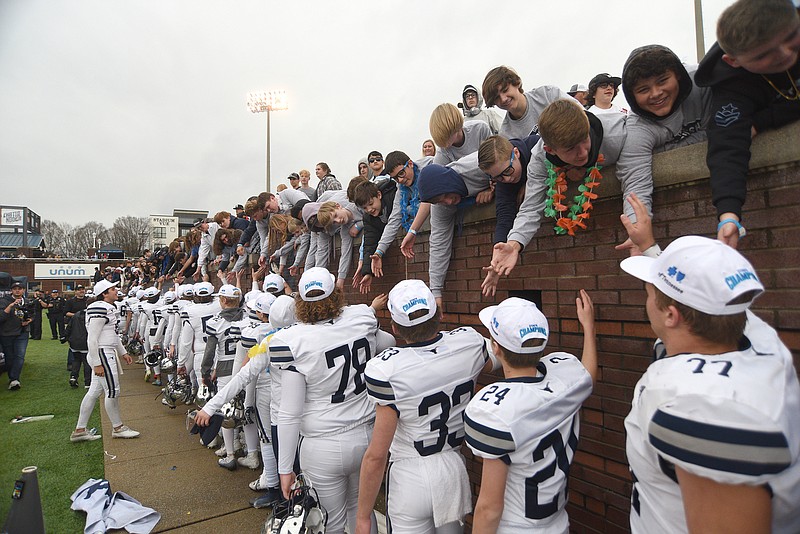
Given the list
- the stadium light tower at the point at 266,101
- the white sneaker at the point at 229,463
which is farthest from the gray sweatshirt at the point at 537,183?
the stadium light tower at the point at 266,101

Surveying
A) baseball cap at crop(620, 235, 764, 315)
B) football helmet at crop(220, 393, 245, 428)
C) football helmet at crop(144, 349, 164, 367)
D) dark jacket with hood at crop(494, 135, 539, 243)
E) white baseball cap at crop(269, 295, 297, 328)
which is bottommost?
football helmet at crop(144, 349, 164, 367)

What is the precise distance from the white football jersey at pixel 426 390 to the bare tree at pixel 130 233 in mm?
73480

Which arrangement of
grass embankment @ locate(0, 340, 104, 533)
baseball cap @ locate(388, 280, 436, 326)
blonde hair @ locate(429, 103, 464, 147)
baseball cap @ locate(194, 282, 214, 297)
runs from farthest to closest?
baseball cap @ locate(194, 282, 214, 297), grass embankment @ locate(0, 340, 104, 533), blonde hair @ locate(429, 103, 464, 147), baseball cap @ locate(388, 280, 436, 326)

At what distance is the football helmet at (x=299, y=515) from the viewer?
10.1 feet

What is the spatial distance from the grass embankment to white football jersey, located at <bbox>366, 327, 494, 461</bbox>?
2.46 m

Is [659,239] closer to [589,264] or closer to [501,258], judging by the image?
[589,264]

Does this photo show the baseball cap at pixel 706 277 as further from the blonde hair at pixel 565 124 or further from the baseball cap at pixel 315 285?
the baseball cap at pixel 315 285

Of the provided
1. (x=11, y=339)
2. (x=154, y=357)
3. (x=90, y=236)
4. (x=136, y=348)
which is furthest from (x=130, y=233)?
(x=154, y=357)

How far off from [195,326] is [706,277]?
28.4ft

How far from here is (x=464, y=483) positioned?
110 inches

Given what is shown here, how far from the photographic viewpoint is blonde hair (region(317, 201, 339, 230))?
617 cm

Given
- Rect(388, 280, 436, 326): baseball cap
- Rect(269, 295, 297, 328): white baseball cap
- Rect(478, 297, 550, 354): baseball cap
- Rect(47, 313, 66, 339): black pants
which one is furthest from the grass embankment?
Rect(47, 313, 66, 339): black pants

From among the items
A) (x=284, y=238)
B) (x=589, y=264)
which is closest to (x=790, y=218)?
(x=589, y=264)

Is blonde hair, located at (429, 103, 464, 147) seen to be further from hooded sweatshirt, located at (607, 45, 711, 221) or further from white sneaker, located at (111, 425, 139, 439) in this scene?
white sneaker, located at (111, 425, 139, 439)
